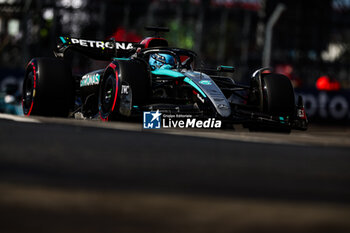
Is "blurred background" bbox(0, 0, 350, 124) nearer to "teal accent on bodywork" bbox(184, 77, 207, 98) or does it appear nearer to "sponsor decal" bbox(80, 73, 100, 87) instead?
"sponsor decal" bbox(80, 73, 100, 87)

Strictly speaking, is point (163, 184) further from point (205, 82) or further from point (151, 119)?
point (205, 82)

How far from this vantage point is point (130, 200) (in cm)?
242

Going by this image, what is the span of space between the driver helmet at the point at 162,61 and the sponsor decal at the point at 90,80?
76 centimetres

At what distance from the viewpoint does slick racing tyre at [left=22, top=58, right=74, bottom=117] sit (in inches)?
312

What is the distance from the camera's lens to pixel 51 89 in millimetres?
7934

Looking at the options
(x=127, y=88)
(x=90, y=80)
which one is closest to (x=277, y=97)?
(x=127, y=88)

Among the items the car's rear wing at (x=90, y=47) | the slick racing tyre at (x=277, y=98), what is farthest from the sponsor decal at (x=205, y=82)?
the car's rear wing at (x=90, y=47)

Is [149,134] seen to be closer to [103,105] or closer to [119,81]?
[119,81]

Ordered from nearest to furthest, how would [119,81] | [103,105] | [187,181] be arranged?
[187,181] < [119,81] < [103,105]

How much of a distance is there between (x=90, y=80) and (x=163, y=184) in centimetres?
581

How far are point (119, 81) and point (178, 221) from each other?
5249mm

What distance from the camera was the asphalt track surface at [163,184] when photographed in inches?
82.7

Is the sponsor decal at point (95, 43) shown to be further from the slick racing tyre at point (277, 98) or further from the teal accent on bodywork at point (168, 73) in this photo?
the slick racing tyre at point (277, 98)

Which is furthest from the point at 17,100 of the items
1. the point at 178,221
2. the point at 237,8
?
the point at 237,8
